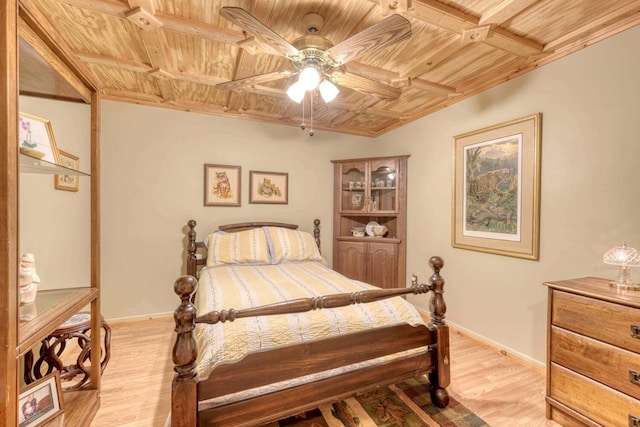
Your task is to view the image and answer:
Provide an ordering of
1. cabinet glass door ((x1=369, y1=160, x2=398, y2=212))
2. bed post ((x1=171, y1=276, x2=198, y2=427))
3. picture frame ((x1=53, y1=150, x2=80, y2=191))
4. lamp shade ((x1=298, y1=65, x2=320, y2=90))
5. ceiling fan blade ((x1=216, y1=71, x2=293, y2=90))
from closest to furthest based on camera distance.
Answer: bed post ((x1=171, y1=276, x2=198, y2=427)) < lamp shade ((x1=298, y1=65, x2=320, y2=90)) < ceiling fan blade ((x1=216, y1=71, x2=293, y2=90)) < picture frame ((x1=53, y1=150, x2=80, y2=191)) < cabinet glass door ((x1=369, y1=160, x2=398, y2=212))

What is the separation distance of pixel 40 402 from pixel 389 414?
185 cm

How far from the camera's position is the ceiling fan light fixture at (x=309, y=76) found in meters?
1.76

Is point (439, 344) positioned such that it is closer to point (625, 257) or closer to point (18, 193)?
point (625, 257)

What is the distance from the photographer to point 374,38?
1.57m

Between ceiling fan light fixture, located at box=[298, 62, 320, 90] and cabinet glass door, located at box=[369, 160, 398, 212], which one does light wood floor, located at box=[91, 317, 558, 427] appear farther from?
ceiling fan light fixture, located at box=[298, 62, 320, 90]

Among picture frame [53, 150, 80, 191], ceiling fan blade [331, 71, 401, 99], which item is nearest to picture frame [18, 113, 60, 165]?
picture frame [53, 150, 80, 191]

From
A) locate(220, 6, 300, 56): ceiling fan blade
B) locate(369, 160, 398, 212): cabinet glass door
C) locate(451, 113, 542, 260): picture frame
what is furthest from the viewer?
locate(369, 160, 398, 212): cabinet glass door

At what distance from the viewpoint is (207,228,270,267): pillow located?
3.13m

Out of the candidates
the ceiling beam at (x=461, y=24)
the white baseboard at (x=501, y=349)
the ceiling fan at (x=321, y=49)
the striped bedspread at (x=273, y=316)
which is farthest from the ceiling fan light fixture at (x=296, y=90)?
the white baseboard at (x=501, y=349)

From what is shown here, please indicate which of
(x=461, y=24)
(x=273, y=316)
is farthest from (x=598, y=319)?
(x=461, y=24)

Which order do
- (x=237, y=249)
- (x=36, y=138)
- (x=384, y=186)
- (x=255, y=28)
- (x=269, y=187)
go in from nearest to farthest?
(x=36, y=138), (x=255, y=28), (x=237, y=249), (x=269, y=187), (x=384, y=186)

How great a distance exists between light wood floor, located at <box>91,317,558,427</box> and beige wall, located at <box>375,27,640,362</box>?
258 mm

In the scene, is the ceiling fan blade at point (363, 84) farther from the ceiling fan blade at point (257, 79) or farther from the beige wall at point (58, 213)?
the beige wall at point (58, 213)

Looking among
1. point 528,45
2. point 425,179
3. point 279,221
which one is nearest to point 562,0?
point 528,45
